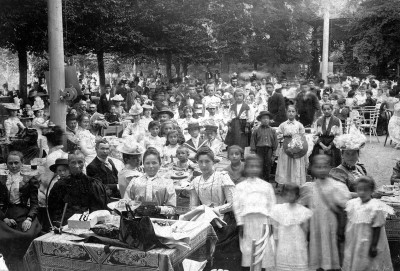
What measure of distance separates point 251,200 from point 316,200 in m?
0.75

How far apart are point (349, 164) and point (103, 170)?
11.3 feet

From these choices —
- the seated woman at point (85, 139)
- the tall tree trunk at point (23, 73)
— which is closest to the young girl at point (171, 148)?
the seated woman at point (85, 139)

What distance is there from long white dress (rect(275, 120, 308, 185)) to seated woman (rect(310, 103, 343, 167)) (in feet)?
1.46

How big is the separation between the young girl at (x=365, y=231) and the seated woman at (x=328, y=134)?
5244 millimetres

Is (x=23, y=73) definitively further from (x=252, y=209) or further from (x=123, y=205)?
(x=252, y=209)

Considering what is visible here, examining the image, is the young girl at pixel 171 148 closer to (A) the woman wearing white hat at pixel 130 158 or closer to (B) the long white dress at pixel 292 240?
(A) the woman wearing white hat at pixel 130 158

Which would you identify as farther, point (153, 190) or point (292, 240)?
point (153, 190)

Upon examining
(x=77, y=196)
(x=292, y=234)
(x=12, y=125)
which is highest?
(x=12, y=125)

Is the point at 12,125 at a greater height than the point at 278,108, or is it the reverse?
the point at 278,108

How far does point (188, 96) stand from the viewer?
18203mm

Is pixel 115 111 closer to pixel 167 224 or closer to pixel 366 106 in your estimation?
pixel 366 106

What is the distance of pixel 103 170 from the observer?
8.01m

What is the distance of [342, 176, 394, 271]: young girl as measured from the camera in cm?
559

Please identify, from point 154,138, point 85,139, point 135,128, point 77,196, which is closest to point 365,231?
point 77,196
